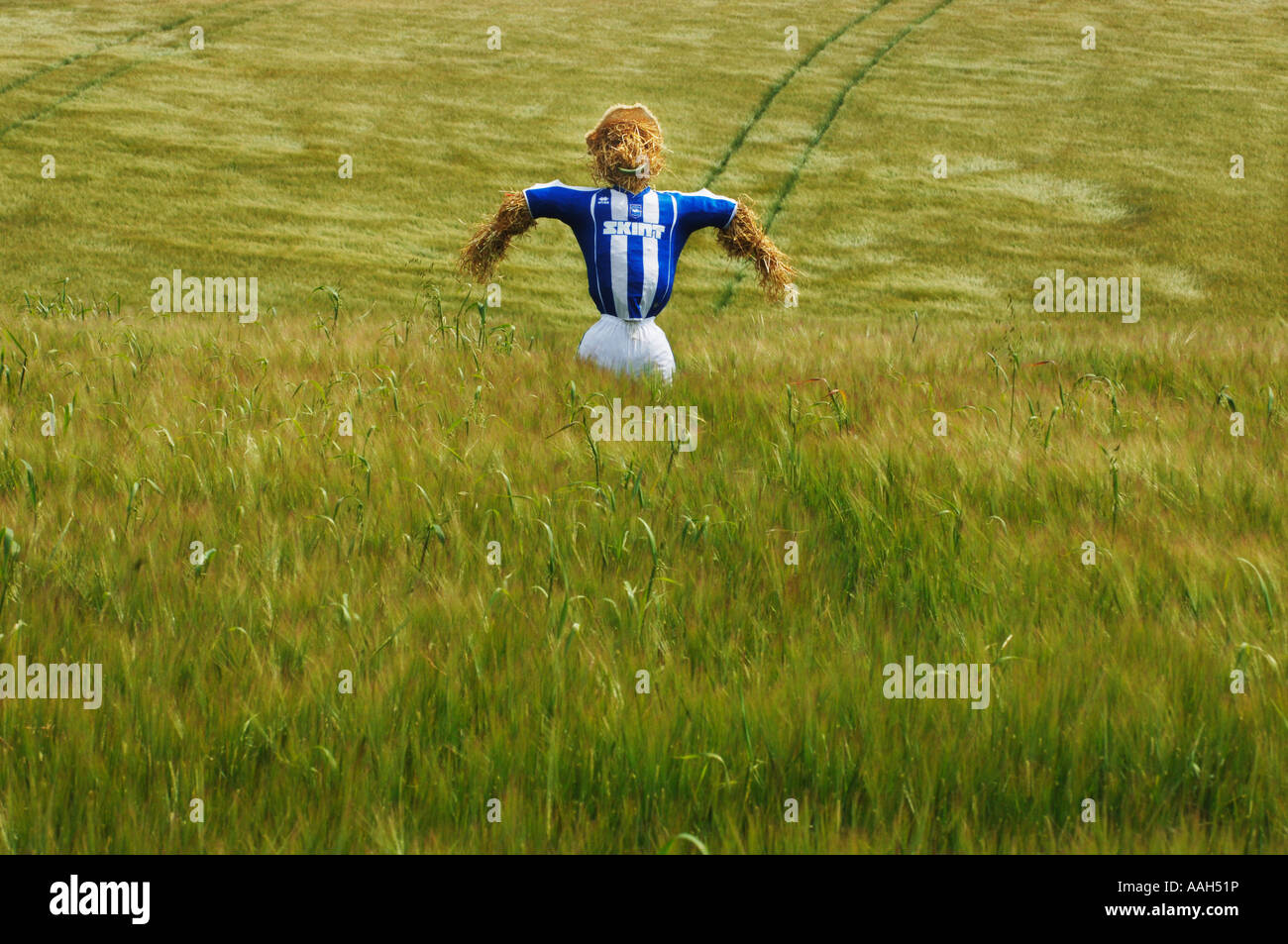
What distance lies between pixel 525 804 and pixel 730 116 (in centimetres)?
1096

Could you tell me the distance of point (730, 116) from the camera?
11906 millimetres

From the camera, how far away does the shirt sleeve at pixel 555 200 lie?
5191 mm

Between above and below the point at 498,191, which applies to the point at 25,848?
below

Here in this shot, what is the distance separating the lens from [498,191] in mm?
10078

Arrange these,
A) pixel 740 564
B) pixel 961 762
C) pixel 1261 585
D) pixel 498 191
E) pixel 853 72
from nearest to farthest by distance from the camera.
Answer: pixel 961 762 → pixel 1261 585 → pixel 740 564 → pixel 498 191 → pixel 853 72

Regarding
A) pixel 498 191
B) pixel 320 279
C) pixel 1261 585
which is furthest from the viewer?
pixel 498 191

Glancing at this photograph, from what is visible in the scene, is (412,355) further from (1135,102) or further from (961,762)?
(1135,102)

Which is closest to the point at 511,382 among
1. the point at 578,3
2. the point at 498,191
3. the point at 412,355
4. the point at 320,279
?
the point at 412,355

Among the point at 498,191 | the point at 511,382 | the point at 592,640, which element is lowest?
the point at 592,640

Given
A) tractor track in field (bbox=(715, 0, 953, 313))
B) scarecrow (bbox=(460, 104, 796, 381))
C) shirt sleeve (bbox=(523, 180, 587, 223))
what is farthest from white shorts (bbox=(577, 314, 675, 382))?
tractor track in field (bbox=(715, 0, 953, 313))

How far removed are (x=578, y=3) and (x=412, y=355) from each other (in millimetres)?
11760

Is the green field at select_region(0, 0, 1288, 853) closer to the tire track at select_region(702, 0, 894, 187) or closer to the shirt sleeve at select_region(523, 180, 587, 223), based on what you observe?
the shirt sleeve at select_region(523, 180, 587, 223)

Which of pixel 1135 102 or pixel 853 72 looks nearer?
pixel 1135 102

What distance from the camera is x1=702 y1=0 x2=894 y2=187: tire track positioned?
10812 mm
